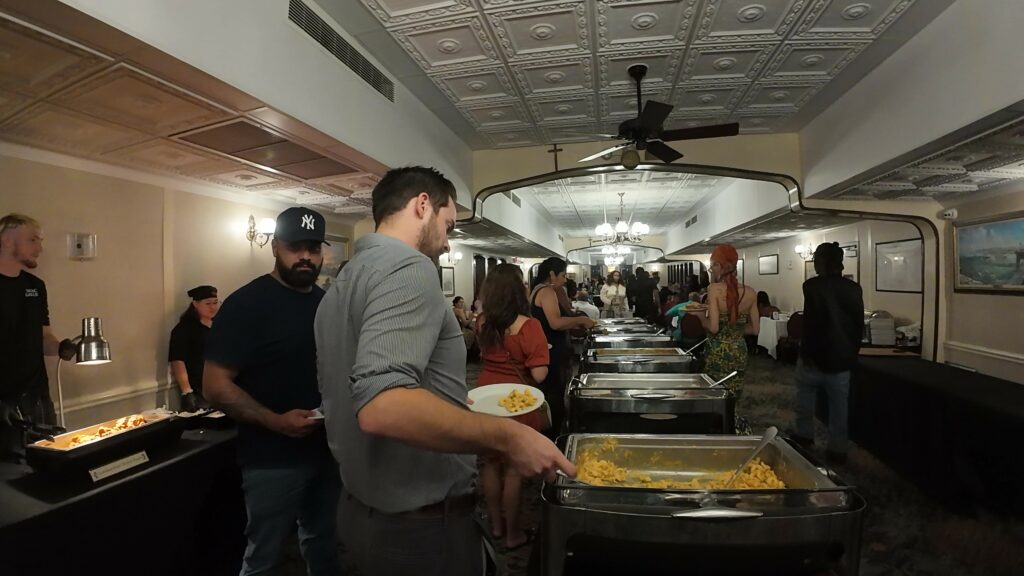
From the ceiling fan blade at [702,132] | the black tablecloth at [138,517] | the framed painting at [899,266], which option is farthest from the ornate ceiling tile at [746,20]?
the framed painting at [899,266]

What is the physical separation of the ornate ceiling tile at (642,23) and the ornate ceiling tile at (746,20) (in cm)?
10

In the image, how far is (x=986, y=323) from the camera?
13.7 ft

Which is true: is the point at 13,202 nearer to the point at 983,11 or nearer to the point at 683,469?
the point at 683,469

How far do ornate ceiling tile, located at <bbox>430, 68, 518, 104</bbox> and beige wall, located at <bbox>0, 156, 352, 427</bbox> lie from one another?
201 centimetres

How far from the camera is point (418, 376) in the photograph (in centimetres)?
81

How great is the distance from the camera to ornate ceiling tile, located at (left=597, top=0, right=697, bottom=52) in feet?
8.54

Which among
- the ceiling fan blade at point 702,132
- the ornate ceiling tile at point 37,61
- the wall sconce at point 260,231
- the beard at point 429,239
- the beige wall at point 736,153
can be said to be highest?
the beige wall at point 736,153

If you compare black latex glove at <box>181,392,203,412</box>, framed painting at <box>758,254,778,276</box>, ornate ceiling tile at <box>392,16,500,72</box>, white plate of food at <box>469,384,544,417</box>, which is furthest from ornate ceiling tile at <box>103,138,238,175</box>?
framed painting at <box>758,254,778,276</box>

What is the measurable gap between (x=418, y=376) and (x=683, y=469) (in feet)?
3.67

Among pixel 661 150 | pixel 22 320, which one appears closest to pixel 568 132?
pixel 661 150

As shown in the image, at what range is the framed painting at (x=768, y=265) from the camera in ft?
32.2

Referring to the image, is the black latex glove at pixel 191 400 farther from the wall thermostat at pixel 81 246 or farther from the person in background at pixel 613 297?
the person in background at pixel 613 297

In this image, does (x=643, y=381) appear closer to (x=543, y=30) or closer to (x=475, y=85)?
(x=543, y=30)

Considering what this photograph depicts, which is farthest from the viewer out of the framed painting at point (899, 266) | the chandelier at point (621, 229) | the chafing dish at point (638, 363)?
the chandelier at point (621, 229)
